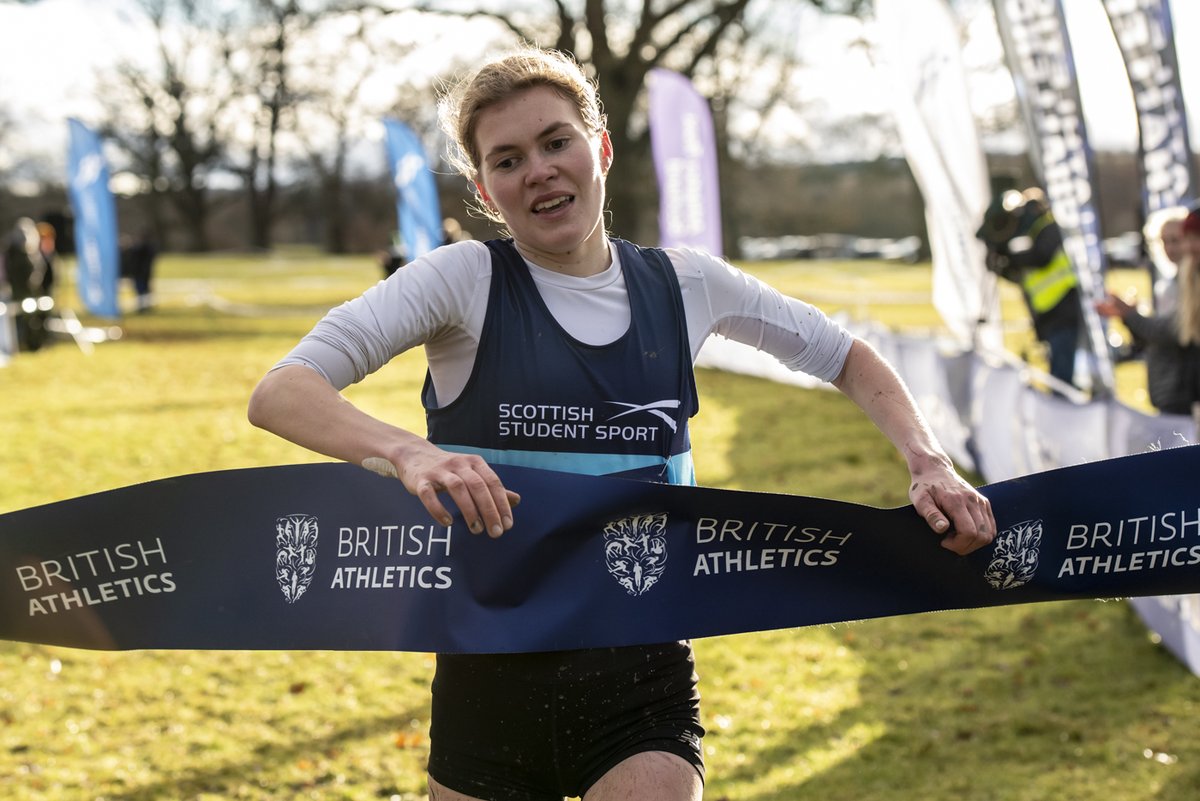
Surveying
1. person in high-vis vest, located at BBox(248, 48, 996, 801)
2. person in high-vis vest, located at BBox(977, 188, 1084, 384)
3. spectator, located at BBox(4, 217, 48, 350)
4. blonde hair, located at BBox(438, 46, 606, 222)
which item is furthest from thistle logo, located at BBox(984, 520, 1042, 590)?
spectator, located at BBox(4, 217, 48, 350)

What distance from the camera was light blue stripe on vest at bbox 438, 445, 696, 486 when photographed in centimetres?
228

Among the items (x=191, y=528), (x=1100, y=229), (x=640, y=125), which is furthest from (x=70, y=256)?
(x=191, y=528)

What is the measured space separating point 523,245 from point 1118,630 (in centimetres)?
519

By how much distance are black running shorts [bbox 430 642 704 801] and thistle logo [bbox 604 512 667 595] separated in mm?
134

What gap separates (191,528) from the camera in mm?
2441

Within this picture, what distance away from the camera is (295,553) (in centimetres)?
241

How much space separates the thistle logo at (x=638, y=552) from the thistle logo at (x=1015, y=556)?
68cm

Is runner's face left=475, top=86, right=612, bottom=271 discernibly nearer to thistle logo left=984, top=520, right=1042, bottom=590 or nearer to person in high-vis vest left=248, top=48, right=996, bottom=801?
person in high-vis vest left=248, top=48, right=996, bottom=801

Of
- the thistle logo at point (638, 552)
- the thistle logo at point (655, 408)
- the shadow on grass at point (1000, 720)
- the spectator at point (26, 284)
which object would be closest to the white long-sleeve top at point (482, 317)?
the thistle logo at point (655, 408)

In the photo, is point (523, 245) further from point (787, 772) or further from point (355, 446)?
point (787, 772)

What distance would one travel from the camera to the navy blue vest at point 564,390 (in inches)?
88.2

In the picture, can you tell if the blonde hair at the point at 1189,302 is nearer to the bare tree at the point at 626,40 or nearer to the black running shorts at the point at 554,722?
the black running shorts at the point at 554,722

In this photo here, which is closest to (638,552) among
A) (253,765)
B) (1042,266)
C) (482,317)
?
(482,317)

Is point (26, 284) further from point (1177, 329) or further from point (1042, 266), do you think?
point (1177, 329)
